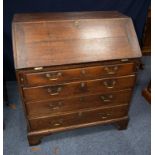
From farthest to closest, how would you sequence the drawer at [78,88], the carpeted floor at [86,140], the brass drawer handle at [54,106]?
the carpeted floor at [86,140] < the brass drawer handle at [54,106] < the drawer at [78,88]

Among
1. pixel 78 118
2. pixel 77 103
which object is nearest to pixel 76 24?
pixel 77 103

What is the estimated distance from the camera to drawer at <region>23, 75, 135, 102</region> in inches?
55.7

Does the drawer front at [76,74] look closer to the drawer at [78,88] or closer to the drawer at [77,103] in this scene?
the drawer at [78,88]

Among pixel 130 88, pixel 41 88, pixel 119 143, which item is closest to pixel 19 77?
pixel 41 88

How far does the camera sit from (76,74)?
1411 millimetres

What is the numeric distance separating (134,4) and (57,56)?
5.04 ft

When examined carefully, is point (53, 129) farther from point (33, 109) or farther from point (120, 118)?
point (120, 118)

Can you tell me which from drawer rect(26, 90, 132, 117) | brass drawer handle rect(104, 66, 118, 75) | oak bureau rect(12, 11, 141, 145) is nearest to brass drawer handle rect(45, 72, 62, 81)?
oak bureau rect(12, 11, 141, 145)

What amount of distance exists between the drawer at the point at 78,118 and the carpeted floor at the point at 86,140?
0.19 meters

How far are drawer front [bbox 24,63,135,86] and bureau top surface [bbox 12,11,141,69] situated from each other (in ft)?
0.26

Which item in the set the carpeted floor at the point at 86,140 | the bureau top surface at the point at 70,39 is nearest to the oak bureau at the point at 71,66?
the bureau top surface at the point at 70,39

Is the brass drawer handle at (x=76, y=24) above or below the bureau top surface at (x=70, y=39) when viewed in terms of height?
above

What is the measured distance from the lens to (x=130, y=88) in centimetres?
165

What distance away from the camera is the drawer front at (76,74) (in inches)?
52.9
